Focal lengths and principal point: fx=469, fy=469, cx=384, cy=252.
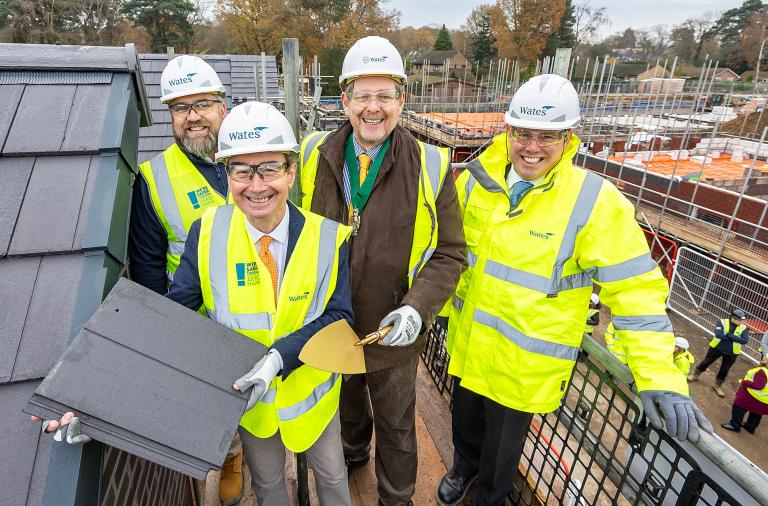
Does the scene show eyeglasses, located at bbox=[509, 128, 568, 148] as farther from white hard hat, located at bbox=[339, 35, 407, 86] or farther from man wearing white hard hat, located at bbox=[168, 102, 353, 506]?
man wearing white hard hat, located at bbox=[168, 102, 353, 506]

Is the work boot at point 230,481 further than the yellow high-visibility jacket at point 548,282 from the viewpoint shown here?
Yes

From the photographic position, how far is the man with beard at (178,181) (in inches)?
92.4

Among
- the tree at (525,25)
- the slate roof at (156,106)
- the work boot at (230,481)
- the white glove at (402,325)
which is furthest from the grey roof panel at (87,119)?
the tree at (525,25)

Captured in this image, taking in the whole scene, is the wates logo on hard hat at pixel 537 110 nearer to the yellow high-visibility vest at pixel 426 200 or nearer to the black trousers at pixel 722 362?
the yellow high-visibility vest at pixel 426 200

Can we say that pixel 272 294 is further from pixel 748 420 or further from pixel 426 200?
pixel 748 420

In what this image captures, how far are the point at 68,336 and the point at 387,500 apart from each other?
80.6 inches

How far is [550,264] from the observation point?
2.25 meters

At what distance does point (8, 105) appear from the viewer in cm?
182

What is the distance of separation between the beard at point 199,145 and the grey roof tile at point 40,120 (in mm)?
640

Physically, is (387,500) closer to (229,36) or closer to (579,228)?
(579,228)

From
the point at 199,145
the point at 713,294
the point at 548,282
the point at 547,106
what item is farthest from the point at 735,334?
the point at 199,145

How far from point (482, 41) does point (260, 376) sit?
57.3 m

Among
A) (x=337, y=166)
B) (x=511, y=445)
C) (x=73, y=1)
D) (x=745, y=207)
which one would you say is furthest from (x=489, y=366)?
(x=73, y=1)

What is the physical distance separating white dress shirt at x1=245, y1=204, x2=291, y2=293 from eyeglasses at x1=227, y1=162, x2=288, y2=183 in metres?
0.17
